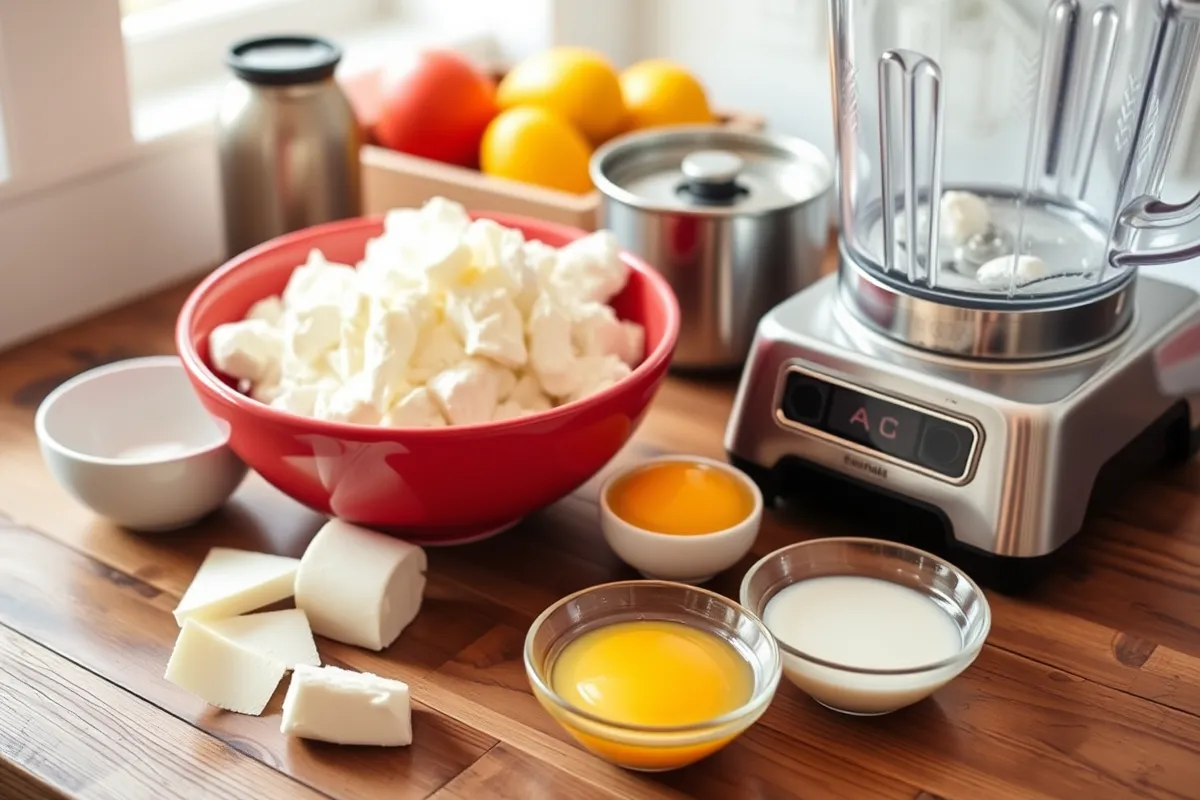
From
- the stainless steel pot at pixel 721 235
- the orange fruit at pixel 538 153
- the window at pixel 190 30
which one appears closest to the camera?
the stainless steel pot at pixel 721 235

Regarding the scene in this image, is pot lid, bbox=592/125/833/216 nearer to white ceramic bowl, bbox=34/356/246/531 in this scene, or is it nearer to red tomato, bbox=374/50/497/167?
red tomato, bbox=374/50/497/167

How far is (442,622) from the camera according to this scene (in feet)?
2.98

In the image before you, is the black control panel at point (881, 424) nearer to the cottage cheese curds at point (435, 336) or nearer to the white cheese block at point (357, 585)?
the cottage cheese curds at point (435, 336)

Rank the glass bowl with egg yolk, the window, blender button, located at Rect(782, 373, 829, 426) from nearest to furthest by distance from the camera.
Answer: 1. the glass bowl with egg yolk
2. blender button, located at Rect(782, 373, 829, 426)
3. the window

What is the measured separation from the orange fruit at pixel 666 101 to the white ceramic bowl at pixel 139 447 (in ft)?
1.67

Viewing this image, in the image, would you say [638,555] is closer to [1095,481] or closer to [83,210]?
[1095,481]

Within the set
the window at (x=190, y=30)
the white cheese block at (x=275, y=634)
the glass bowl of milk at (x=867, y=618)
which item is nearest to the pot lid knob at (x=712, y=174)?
the glass bowl of milk at (x=867, y=618)

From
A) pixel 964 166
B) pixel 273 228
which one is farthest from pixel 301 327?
pixel 964 166

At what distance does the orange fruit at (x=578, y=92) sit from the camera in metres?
1.32

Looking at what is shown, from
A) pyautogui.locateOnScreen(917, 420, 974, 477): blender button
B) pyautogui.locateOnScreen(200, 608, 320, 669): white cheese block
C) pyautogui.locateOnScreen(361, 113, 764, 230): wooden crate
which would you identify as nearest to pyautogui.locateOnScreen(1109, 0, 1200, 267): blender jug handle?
pyautogui.locateOnScreen(917, 420, 974, 477): blender button

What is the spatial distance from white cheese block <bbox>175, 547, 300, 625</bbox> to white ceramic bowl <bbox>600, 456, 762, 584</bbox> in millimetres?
203

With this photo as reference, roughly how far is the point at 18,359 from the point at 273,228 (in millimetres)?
239

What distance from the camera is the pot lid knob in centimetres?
115

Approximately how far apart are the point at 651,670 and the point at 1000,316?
1.09 ft
